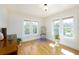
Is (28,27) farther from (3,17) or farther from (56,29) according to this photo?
(56,29)

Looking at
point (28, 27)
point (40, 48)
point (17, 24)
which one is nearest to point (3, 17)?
point (17, 24)

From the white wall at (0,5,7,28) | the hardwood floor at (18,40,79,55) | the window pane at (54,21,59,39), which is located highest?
the white wall at (0,5,7,28)

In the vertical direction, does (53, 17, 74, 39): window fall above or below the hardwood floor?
above

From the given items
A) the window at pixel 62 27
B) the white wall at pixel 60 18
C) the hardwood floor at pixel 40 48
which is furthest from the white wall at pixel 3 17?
the window at pixel 62 27

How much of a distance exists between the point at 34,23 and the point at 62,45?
632mm

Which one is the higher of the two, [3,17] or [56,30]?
[3,17]

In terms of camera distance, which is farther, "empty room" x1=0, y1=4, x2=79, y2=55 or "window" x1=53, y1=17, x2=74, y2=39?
"window" x1=53, y1=17, x2=74, y2=39

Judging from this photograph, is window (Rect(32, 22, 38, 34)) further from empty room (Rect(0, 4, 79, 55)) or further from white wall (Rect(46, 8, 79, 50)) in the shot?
white wall (Rect(46, 8, 79, 50))

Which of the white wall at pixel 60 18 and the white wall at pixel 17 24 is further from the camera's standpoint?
the white wall at pixel 60 18

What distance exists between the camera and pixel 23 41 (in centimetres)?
112

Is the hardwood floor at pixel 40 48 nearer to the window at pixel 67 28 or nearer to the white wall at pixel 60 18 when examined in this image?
the white wall at pixel 60 18

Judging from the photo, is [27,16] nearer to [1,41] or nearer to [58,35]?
[1,41]

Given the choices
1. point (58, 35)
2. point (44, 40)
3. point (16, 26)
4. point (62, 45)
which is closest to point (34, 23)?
point (16, 26)

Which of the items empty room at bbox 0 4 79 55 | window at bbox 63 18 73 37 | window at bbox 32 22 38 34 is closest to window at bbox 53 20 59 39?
empty room at bbox 0 4 79 55
